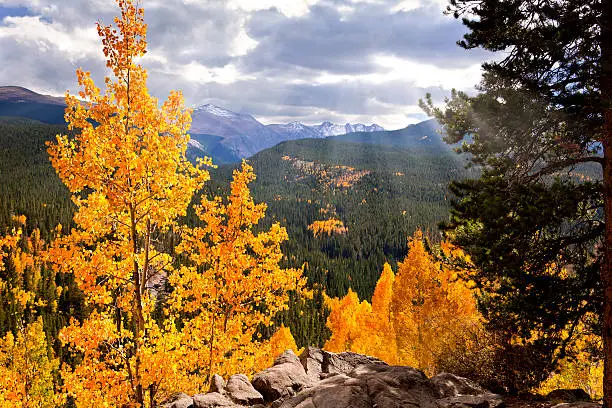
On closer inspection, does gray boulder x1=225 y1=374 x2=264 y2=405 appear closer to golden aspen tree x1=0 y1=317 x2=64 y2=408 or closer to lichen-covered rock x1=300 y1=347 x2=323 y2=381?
lichen-covered rock x1=300 y1=347 x2=323 y2=381

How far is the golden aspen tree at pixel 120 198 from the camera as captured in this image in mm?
8047

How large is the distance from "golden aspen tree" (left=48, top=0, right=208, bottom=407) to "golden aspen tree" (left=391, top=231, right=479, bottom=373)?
1200cm

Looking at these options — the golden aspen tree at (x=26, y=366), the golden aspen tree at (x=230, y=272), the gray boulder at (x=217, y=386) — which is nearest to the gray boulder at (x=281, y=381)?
the gray boulder at (x=217, y=386)

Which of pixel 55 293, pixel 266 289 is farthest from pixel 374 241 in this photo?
pixel 266 289

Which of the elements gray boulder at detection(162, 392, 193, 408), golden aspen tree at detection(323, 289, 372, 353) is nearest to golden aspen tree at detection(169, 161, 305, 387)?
gray boulder at detection(162, 392, 193, 408)

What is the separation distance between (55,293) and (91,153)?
109m

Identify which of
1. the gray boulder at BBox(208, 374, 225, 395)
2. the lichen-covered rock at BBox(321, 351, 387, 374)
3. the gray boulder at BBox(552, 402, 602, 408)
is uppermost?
the gray boulder at BBox(552, 402, 602, 408)

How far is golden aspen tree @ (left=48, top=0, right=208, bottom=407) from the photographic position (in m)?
8.05

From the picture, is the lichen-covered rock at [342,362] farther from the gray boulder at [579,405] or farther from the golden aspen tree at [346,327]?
the golden aspen tree at [346,327]

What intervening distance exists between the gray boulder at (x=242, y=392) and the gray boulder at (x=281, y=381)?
0.31 metres

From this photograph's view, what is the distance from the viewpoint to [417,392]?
32.4 feet

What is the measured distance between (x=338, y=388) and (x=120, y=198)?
7.30 metres

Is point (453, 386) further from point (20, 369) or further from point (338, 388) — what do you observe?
point (20, 369)

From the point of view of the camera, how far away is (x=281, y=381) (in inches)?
484
